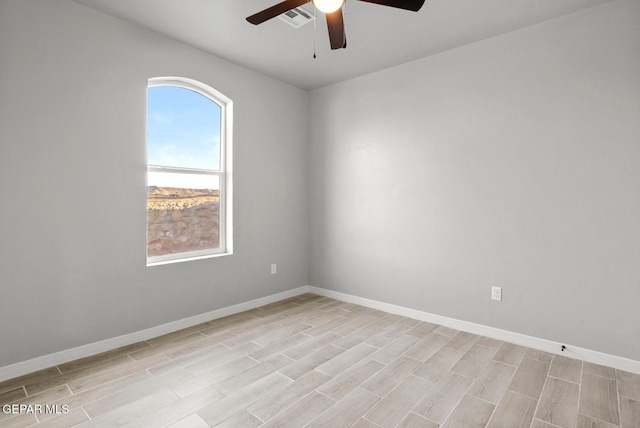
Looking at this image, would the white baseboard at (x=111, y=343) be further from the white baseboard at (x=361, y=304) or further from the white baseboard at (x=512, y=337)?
the white baseboard at (x=512, y=337)

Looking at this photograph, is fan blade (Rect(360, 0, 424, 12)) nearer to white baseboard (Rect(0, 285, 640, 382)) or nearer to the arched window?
the arched window

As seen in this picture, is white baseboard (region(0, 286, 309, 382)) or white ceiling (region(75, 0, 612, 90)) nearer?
white baseboard (region(0, 286, 309, 382))

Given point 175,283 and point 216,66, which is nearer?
point 175,283

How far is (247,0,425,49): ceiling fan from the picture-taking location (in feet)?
5.59

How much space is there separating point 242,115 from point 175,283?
192cm

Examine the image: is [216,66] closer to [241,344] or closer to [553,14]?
[241,344]

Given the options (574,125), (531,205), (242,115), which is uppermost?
(242,115)

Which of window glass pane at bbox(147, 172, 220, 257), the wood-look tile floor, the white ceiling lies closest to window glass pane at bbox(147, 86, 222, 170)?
window glass pane at bbox(147, 172, 220, 257)

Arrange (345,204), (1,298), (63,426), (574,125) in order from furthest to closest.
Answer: (345,204), (574,125), (1,298), (63,426)

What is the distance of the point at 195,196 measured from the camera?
347 centimetres

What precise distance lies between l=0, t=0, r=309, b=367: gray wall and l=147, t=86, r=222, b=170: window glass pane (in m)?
0.21

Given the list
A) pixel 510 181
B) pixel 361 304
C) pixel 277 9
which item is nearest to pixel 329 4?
pixel 277 9

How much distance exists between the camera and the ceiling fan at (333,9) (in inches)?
67.1

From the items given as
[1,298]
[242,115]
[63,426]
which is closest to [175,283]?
[1,298]
